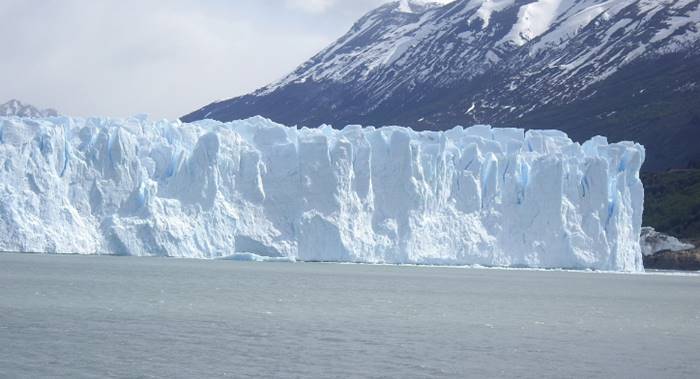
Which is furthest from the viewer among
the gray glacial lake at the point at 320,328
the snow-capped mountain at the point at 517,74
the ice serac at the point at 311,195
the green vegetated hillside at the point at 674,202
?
the snow-capped mountain at the point at 517,74

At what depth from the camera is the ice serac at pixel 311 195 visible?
38.9 metres

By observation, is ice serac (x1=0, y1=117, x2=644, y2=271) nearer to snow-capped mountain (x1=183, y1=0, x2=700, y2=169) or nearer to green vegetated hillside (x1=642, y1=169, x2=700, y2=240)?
green vegetated hillside (x1=642, y1=169, x2=700, y2=240)

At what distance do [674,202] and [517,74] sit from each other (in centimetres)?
6001

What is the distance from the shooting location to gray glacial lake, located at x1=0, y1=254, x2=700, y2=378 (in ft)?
56.6

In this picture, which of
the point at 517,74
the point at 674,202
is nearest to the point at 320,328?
the point at 674,202

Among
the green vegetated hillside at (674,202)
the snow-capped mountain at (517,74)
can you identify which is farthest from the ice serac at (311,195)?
the snow-capped mountain at (517,74)

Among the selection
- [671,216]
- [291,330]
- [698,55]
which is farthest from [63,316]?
[698,55]

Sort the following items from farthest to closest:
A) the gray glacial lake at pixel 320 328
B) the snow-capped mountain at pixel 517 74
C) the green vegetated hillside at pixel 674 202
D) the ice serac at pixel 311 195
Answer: the snow-capped mountain at pixel 517 74
the green vegetated hillside at pixel 674 202
the ice serac at pixel 311 195
the gray glacial lake at pixel 320 328

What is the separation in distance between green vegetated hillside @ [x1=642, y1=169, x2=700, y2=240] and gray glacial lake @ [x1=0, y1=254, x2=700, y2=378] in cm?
3125

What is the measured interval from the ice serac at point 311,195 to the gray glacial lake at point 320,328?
2365 mm

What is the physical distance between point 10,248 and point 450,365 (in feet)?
78.6

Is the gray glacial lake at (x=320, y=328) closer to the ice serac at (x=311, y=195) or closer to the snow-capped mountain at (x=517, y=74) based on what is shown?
the ice serac at (x=311, y=195)

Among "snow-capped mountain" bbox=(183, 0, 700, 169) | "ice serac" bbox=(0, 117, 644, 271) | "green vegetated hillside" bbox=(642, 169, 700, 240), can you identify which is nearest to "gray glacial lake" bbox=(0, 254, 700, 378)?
"ice serac" bbox=(0, 117, 644, 271)

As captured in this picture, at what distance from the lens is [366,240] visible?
42.6m
